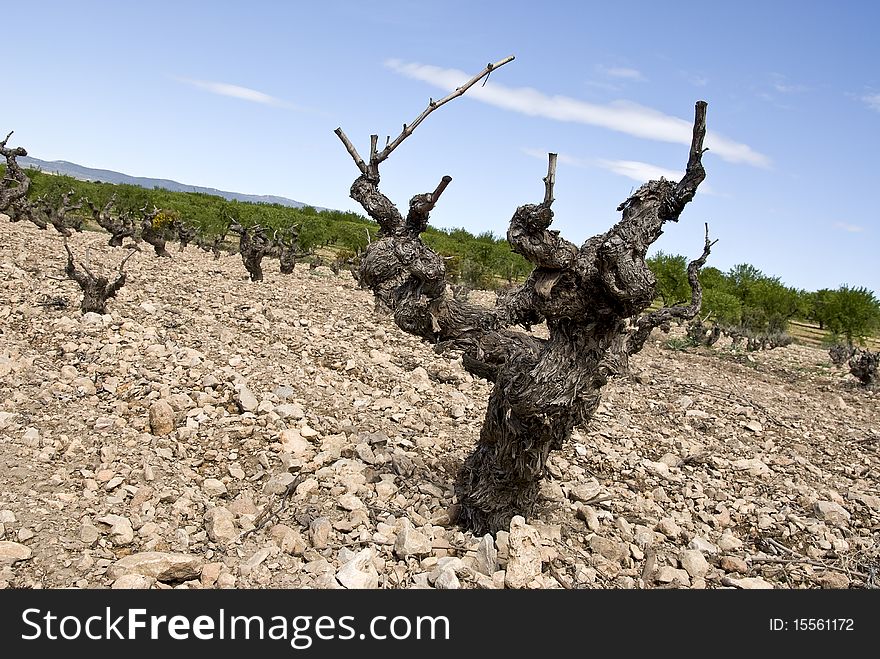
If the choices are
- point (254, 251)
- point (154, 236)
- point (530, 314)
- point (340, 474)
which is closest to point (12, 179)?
point (154, 236)

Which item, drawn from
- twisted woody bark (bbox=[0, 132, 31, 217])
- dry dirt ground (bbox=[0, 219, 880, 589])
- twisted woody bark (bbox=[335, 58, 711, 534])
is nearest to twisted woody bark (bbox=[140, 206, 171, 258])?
twisted woody bark (bbox=[0, 132, 31, 217])

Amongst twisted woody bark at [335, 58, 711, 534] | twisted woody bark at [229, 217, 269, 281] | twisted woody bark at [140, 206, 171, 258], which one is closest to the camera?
twisted woody bark at [335, 58, 711, 534]

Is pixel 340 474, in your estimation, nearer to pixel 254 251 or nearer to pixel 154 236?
pixel 254 251

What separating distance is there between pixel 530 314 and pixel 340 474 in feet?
6.24

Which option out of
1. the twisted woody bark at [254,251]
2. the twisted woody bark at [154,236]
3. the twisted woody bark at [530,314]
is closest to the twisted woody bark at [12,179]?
the twisted woody bark at [154,236]

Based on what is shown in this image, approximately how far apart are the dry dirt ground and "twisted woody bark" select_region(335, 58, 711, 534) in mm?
414

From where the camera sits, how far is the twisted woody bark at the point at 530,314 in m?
3.83

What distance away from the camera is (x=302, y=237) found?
32.1 m

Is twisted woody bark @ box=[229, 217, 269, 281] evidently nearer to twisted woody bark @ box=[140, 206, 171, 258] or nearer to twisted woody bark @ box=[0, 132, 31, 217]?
twisted woody bark @ box=[140, 206, 171, 258]

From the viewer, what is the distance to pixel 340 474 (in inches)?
202

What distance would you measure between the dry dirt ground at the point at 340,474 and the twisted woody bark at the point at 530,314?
41 centimetres

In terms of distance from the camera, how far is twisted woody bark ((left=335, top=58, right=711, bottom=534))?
383 centimetres

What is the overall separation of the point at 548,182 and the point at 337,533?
2.62m
